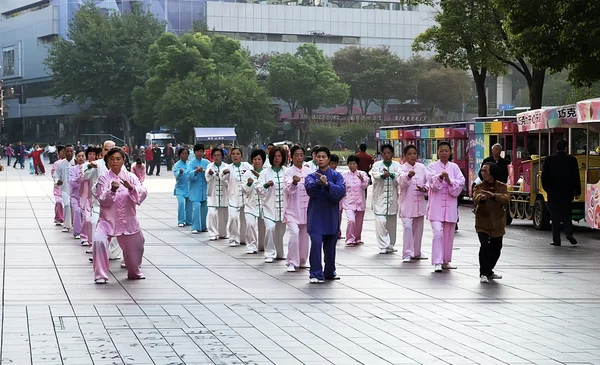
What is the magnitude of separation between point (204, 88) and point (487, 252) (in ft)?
206

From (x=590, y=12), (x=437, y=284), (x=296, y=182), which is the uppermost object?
(x=590, y=12)

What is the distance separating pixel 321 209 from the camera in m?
13.6

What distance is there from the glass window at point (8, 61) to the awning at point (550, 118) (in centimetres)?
9459

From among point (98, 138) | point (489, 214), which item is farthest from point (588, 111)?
point (98, 138)

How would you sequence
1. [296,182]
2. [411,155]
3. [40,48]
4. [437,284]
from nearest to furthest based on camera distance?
[437,284], [296,182], [411,155], [40,48]

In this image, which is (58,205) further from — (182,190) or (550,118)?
(550,118)

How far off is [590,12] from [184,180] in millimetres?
8976

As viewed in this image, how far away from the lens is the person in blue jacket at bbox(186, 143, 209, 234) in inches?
856

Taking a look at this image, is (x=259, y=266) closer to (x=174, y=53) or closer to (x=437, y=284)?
(x=437, y=284)

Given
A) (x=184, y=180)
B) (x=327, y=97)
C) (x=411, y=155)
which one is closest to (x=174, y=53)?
(x=327, y=97)

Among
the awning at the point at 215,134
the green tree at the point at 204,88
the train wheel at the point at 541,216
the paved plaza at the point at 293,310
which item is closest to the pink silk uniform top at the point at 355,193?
the paved plaza at the point at 293,310

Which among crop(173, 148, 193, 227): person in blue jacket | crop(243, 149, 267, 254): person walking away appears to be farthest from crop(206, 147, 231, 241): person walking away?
crop(243, 149, 267, 254): person walking away

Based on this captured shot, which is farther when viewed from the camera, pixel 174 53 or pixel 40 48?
pixel 40 48

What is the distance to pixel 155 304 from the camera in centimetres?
1166
